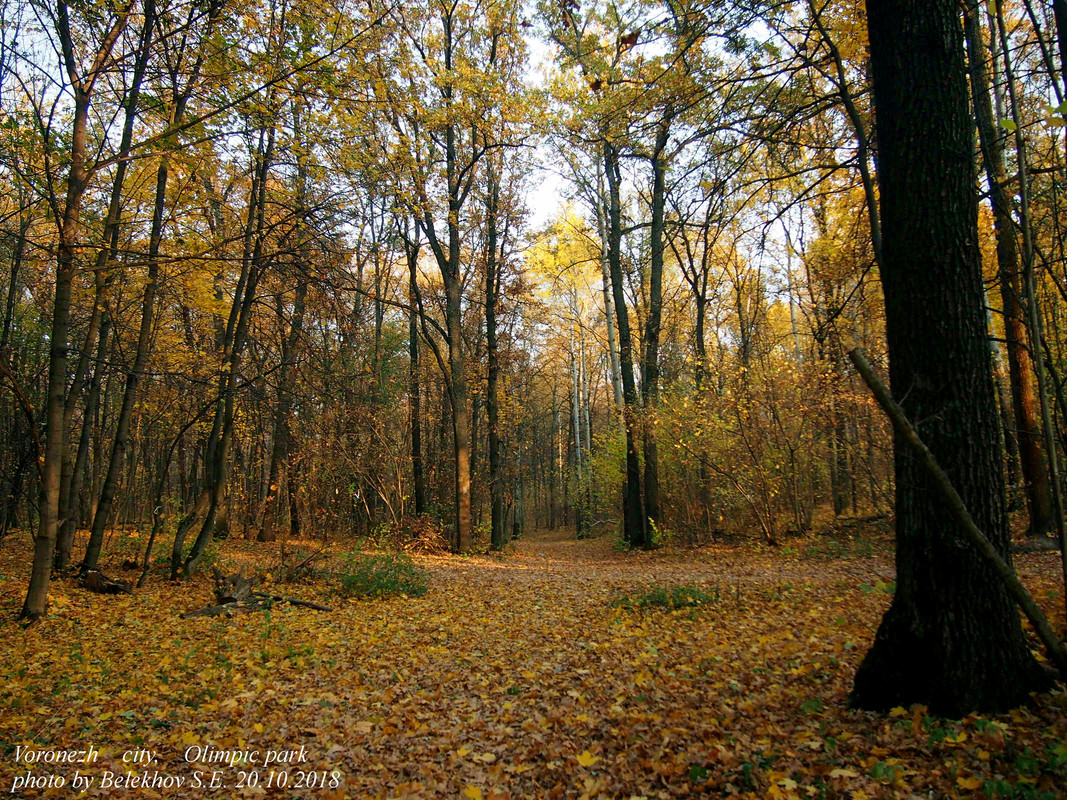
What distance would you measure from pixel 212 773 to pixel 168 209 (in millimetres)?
9546

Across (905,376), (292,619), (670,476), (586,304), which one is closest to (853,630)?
(905,376)

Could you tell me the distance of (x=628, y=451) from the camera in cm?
1426

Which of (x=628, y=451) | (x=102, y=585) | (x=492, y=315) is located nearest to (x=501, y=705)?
(x=102, y=585)

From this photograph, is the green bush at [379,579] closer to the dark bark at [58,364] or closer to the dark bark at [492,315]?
the dark bark at [58,364]

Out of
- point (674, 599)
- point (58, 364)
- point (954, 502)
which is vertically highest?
point (58, 364)

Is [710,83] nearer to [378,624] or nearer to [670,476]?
[378,624]

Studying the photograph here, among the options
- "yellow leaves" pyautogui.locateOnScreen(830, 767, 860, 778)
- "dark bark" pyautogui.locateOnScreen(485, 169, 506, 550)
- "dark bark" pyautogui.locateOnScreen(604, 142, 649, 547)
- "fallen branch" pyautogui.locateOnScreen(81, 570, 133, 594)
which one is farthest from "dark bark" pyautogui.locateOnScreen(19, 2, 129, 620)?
"dark bark" pyautogui.locateOnScreen(485, 169, 506, 550)

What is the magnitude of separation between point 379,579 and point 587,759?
19.8 feet

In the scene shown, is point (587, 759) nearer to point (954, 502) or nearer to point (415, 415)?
point (954, 502)

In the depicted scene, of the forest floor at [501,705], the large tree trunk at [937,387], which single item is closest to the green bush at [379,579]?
the forest floor at [501,705]

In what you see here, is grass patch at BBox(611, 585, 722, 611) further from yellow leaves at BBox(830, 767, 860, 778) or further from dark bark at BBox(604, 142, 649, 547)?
Result: dark bark at BBox(604, 142, 649, 547)

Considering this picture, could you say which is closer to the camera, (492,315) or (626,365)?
(626,365)

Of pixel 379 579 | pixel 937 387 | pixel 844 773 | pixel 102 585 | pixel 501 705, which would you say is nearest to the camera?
pixel 844 773

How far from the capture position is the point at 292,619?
6.88 metres
